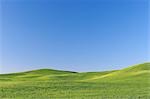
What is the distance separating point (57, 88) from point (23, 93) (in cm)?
539

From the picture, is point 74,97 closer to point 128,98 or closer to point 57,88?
point 128,98

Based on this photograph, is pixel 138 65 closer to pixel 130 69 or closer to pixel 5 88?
pixel 130 69

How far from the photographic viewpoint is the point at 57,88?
38812 mm

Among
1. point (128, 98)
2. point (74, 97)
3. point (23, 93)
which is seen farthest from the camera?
point (23, 93)

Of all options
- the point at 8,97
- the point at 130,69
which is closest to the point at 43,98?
the point at 8,97

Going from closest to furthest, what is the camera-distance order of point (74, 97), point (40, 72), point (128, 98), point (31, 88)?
1. point (128, 98)
2. point (74, 97)
3. point (31, 88)
4. point (40, 72)

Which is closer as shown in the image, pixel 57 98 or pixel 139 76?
pixel 57 98

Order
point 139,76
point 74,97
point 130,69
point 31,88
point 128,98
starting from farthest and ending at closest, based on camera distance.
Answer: point 130,69, point 139,76, point 31,88, point 74,97, point 128,98

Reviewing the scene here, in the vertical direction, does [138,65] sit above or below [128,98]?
above

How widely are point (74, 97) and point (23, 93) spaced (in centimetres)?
588

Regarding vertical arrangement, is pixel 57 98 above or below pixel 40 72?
below

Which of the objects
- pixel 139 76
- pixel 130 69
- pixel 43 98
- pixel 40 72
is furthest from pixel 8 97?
pixel 40 72

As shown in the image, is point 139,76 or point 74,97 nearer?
point 74,97

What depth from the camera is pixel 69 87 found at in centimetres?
3975
